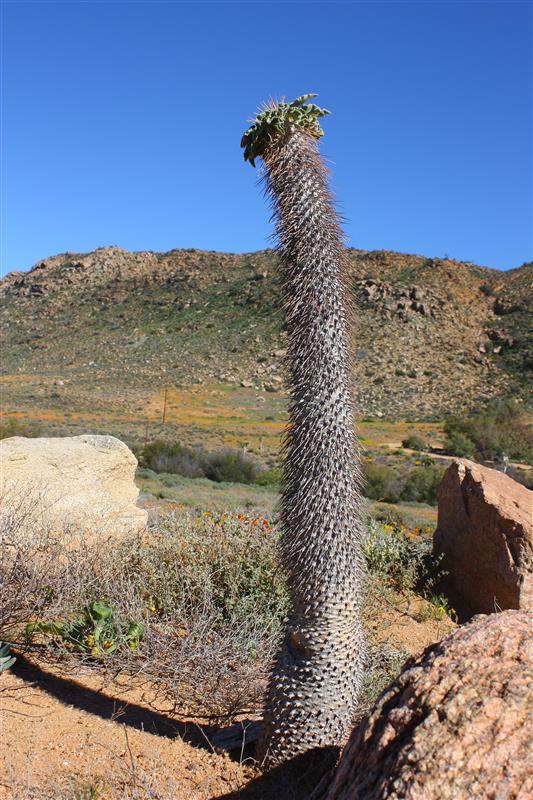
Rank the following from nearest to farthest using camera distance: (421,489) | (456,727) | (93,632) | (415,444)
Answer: (456,727) → (93,632) → (421,489) → (415,444)

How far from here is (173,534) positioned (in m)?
6.45

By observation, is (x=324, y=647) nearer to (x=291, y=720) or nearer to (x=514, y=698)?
(x=291, y=720)

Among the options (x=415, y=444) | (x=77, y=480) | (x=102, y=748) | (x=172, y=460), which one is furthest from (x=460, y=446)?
(x=102, y=748)

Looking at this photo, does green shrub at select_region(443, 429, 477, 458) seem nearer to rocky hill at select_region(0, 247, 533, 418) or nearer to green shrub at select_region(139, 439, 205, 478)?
rocky hill at select_region(0, 247, 533, 418)

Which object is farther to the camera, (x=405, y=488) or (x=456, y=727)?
(x=405, y=488)

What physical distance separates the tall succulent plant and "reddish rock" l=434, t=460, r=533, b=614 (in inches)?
106

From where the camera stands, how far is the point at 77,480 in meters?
7.44

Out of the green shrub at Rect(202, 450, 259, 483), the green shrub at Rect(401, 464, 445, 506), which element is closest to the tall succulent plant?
the green shrub at Rect(401, 464, 445, 506)

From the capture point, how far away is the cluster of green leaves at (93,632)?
478cm

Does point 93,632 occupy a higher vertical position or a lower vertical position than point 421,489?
higher

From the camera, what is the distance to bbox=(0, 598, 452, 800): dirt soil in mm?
3244

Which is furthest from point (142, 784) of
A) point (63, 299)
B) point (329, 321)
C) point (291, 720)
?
point (63, 299)

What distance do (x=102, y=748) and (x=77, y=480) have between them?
12.8 feet

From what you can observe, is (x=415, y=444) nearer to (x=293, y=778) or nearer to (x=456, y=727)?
(x=293, y=778)
